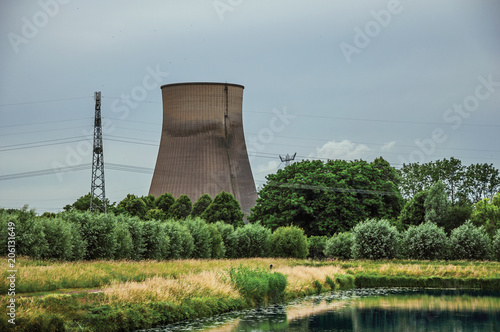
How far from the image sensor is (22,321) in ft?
38.9

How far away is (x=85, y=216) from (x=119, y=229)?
1.38m

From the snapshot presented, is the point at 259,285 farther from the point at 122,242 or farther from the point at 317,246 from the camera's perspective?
the point at 317,246

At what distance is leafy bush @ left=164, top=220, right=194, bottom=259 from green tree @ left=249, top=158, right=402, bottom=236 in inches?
539

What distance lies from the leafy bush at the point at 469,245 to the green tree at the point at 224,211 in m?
17.0

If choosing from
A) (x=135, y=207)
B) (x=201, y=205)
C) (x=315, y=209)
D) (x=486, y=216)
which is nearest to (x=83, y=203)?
(x=135, y=207)

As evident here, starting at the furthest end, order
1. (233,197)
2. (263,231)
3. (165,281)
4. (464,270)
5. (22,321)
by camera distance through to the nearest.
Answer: (233,197)
(263,231)
(464,270)
(165,281)
(22,321)

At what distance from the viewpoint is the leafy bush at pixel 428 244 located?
32438mm

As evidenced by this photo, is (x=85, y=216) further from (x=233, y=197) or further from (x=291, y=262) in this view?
(x=233, y=197)

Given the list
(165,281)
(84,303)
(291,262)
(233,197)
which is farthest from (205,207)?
(84,303)

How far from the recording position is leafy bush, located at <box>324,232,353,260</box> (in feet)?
114

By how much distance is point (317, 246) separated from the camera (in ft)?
126

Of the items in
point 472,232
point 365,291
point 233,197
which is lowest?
point 365,291

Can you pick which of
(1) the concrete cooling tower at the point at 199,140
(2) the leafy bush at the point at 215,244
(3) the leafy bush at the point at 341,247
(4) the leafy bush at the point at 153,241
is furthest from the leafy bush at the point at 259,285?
(1) the concrete cooling tower at the point at 199,140

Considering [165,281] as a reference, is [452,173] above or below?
above
